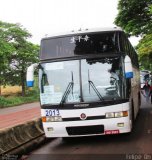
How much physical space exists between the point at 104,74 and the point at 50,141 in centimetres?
330

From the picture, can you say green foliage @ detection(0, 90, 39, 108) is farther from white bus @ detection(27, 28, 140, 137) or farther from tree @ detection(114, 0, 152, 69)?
white bus @ detection(27, 28, 140, 137)

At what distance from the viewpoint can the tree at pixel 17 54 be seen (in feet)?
→ 190

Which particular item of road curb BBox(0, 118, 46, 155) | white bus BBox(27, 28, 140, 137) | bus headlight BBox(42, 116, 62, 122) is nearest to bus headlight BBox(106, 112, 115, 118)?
white bus BBox(27, 28, 140, 137)

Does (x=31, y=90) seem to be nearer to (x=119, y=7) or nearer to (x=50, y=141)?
(x=119, y=7)

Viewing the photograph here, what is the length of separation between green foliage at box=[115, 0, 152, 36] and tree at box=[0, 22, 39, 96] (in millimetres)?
26192

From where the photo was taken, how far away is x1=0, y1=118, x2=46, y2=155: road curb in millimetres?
11000

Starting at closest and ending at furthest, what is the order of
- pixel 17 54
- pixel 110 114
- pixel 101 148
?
pixel 101 148 → pixel 110 114 → pixel 17 54

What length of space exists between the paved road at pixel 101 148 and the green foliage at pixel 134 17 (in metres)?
18.8

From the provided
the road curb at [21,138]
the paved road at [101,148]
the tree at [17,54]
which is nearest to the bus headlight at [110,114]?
the paved road at [101,148]

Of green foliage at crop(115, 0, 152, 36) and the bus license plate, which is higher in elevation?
green foliage at crop(115, 0, 152, 36)

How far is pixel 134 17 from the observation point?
3366 cm

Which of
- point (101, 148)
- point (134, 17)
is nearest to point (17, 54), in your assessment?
point (134, 17)

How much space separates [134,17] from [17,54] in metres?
28.2

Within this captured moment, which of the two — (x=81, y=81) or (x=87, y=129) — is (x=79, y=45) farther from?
(x=87, y=129)
